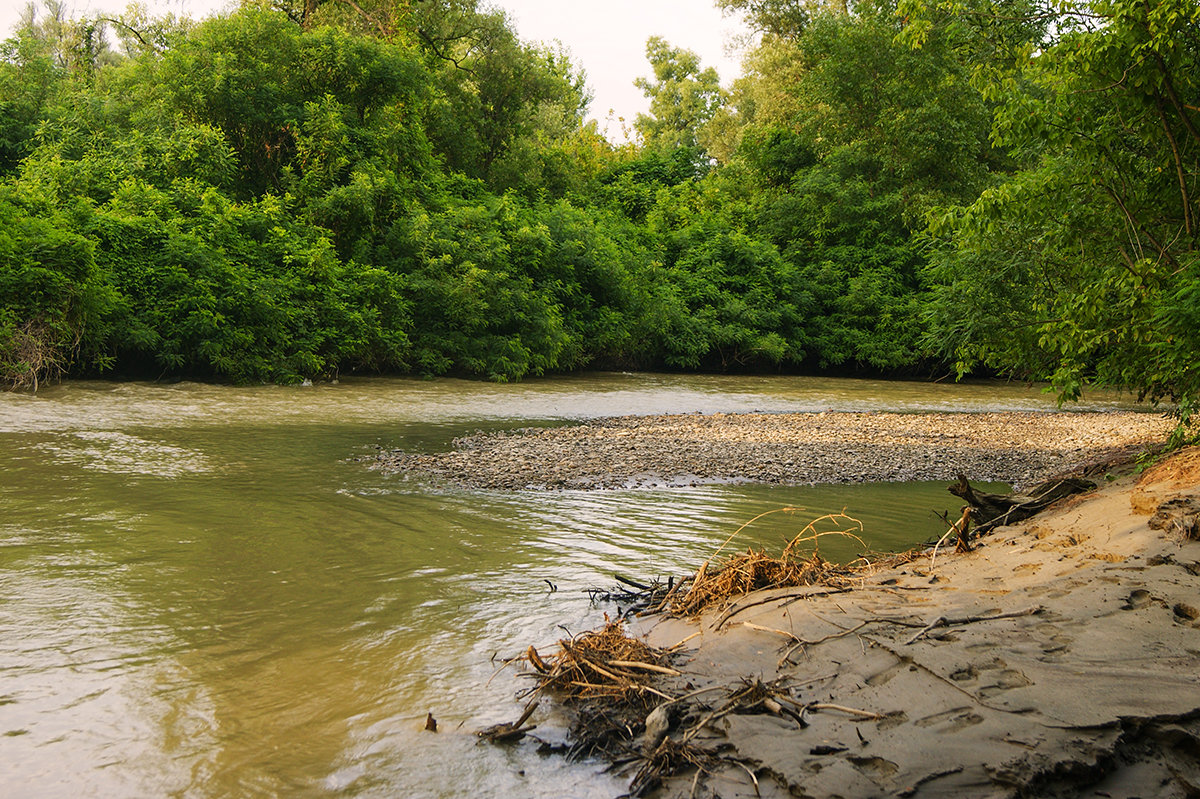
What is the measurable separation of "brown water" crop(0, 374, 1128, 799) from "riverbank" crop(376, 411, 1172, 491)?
0.76m

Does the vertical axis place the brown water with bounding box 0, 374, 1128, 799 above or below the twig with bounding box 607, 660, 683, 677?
below

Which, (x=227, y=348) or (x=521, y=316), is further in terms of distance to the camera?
(x=521, y=316)

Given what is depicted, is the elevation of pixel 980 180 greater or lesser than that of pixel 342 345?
greater

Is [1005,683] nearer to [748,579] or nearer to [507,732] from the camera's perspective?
[748,579]

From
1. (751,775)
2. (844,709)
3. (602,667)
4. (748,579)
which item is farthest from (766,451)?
(751,775)

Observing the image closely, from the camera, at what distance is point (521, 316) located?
2755 centimetres

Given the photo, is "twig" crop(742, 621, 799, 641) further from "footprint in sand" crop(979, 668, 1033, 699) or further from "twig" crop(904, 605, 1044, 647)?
"footprint in sand" crop(979, 668, 1033, 699)

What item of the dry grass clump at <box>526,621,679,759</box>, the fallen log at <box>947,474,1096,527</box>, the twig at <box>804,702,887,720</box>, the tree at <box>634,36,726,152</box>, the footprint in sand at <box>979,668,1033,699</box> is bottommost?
the dry grass clump at <box>526,621,679,759</box>

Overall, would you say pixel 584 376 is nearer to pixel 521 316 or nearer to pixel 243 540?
pixel 521 316

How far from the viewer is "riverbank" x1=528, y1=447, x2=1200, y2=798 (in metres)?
3.31

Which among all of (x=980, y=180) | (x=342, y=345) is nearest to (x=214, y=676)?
(x=342, y=345)

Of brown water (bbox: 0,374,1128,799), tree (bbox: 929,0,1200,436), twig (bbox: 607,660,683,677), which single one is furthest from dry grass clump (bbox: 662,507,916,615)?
tree (bbox: 929,0,1200,436)

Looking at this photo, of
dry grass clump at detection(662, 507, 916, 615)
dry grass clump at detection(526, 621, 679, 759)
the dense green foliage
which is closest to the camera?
dry grass clump at detection(526, 621, 679, 759)

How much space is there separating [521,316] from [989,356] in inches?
719
